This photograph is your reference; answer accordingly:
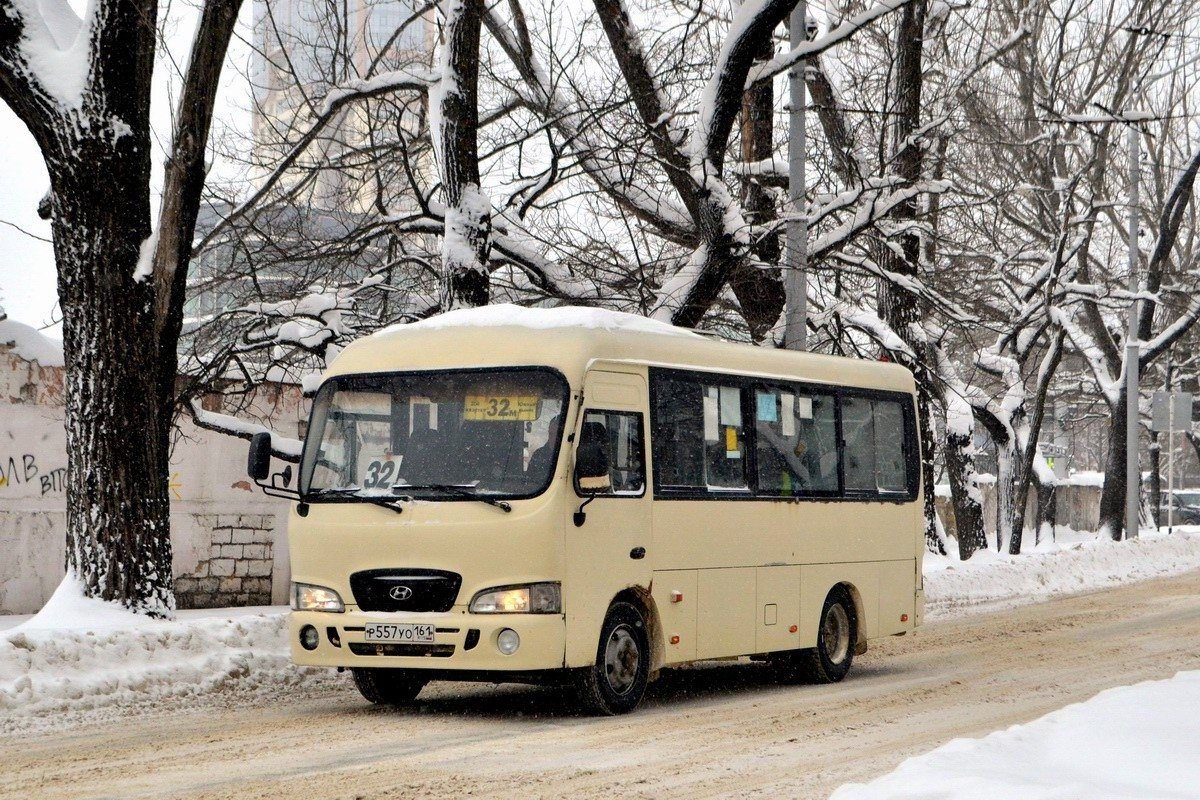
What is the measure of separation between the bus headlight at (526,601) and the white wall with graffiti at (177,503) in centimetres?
867

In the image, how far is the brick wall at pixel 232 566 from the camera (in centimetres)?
1856

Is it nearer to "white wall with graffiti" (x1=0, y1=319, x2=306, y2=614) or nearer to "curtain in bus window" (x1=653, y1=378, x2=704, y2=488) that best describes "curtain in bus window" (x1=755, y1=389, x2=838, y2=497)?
"curtain in bus window" (x1=653, y1=378, x2=704, y2=488)

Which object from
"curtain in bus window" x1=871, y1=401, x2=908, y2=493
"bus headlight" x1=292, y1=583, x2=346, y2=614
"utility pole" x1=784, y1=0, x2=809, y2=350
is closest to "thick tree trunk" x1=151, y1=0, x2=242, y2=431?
"bus headlight" x1=292, y1=583, x2=346, y2=614

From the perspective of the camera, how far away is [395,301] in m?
19.9

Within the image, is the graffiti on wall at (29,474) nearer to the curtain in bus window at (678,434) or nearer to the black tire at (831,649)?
the black tire at (831,649)

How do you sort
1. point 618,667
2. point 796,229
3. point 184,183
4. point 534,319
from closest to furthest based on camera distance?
1. point 618,667
2. point 534,319
3. point 184,183
4. point 796,229

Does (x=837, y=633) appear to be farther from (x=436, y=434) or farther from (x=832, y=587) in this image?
(x=436, y=434)

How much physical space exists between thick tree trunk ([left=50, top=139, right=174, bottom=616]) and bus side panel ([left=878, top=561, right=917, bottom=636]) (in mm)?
6104

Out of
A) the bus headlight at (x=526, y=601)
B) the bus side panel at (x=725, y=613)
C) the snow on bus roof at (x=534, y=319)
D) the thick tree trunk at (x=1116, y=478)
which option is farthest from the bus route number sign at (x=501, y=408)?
the thick tree trunk at (x=1116, y=478)

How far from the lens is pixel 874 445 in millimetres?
14453

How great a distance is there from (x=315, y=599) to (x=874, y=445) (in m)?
5.76

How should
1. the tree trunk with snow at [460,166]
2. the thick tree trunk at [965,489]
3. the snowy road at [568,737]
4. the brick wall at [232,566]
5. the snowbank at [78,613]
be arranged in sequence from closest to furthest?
the snowy road at [568,737]
the snowbank at [78,613]
the tree trunk with snow at [460,166]
the brick wall at [232,566]
the thick tree trunk at [965,489]

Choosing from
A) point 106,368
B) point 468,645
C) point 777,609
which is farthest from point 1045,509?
point 468,645

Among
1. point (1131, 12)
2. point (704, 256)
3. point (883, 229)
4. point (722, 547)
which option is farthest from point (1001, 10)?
point (722, 547)
